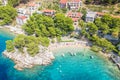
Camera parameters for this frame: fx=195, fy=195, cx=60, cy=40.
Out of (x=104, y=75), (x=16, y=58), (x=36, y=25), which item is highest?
(x=36, y=25)

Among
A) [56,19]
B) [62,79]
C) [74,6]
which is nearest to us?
[62,79]

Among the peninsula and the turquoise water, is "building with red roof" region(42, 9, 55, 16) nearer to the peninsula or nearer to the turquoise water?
the peninsula

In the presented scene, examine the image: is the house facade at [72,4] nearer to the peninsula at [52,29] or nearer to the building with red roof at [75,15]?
the peninsula at [52,29]

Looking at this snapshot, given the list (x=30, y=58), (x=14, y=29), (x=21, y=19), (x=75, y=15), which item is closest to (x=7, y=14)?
(x=21, y=19)

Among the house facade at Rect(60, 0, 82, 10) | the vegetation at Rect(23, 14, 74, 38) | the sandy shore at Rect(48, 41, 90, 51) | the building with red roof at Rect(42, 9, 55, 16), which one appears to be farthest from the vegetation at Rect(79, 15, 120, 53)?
the house facade at Rect(60, 0, 82, 10)

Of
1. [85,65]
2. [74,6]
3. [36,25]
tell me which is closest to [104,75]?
[85,65]

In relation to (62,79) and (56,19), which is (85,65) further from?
(56,19)

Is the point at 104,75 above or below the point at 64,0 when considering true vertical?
below
